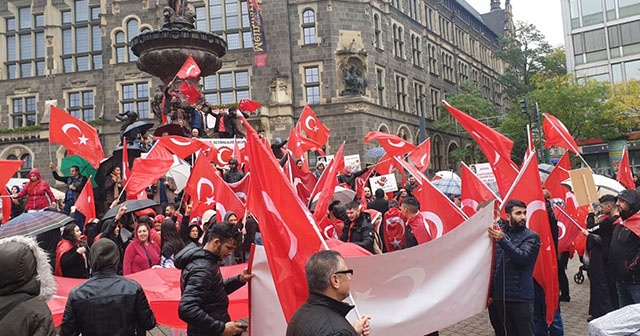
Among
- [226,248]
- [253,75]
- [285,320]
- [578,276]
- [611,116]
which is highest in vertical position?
[253,75]

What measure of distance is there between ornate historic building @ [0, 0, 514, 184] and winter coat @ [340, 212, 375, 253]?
2499 centimetres

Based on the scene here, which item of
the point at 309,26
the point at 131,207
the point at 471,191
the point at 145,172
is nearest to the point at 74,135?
the point at 145,172

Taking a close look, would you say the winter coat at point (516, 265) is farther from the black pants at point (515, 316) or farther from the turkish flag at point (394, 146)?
the turkish flag at point (394, 146)

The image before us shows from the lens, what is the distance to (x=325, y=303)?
2.91 metres

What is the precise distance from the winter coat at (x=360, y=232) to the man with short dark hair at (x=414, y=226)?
1.60 ft

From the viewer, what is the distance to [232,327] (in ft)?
13.0

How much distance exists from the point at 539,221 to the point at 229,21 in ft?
101

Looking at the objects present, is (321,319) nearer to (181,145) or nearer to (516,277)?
(516,277)

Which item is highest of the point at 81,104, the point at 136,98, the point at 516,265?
the point at 81,104

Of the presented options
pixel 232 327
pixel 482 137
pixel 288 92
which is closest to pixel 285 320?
pixel 232 327

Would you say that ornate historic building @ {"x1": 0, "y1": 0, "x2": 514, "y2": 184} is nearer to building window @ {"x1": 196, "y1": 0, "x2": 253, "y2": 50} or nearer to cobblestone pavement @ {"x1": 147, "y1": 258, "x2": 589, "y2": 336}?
building window @ {"x1": 196, "y1": 0, "x2": 253, "y2": 50}

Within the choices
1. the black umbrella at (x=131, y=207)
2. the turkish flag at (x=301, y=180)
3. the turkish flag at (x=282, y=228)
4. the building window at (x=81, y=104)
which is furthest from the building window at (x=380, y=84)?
the turkish flag at (x=282, y=228)

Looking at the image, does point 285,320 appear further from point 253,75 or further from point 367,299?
point 253,75

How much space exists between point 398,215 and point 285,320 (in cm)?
447
